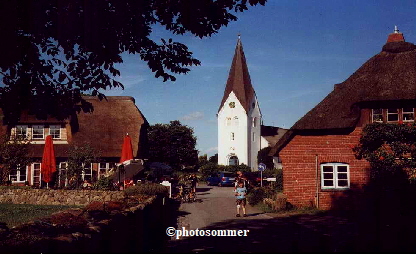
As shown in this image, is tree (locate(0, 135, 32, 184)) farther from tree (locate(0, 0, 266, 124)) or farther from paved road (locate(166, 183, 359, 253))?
tree (locate(0, 0, 266, 124))

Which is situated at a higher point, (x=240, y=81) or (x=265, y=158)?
(x=240, y=81)

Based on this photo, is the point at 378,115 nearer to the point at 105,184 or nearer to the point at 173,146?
the point at 105,184

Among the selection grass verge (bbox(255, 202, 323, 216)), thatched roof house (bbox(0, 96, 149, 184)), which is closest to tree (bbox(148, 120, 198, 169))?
thatched roof house (bbox(0, 96, 149, 184))

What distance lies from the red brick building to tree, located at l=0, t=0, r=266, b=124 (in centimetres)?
1078

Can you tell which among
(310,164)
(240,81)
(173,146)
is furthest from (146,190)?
(173,146)

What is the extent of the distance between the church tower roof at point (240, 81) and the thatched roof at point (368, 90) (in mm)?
40647

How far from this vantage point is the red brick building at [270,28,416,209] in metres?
17.9

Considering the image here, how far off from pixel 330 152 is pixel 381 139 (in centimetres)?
212

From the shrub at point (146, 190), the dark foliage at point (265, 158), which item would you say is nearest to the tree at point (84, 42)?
the shrub at point (146, 190)

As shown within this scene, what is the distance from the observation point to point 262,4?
27.5 ft

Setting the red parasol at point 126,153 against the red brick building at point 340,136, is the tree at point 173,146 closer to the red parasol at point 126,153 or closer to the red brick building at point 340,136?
the red parasol at point 126,153

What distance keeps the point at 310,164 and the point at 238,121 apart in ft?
140

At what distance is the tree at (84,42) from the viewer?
7754 mm

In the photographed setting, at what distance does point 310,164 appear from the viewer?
60.7ft
